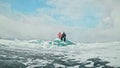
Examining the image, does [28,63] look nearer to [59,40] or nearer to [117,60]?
[117,60]

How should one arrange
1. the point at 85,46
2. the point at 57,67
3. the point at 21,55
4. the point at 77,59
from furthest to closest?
the point at 85,46 < the point at 21,55 < the point at 77,59 < the point at 57,67

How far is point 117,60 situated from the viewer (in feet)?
170

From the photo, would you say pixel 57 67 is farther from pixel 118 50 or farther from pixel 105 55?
pixel 118 50

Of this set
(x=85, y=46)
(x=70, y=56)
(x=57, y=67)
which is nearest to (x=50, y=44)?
(x=85, y=46)

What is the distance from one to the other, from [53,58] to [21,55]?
358 inches

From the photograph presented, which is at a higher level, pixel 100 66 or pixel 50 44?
pixel 50 44

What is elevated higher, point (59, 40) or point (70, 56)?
point (59, 40)

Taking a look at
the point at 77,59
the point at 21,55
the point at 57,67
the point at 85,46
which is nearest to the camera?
the point at 57,67

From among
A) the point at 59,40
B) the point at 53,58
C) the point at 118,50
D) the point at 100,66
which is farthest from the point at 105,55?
the point at 59,40

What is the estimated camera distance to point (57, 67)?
50.9m

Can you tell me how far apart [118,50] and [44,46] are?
2752 centimetres

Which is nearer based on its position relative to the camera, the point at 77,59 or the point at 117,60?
the point at 117,60

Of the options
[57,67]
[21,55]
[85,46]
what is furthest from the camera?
[85,46]

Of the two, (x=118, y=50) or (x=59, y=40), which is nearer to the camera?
(x=118, y=50)
